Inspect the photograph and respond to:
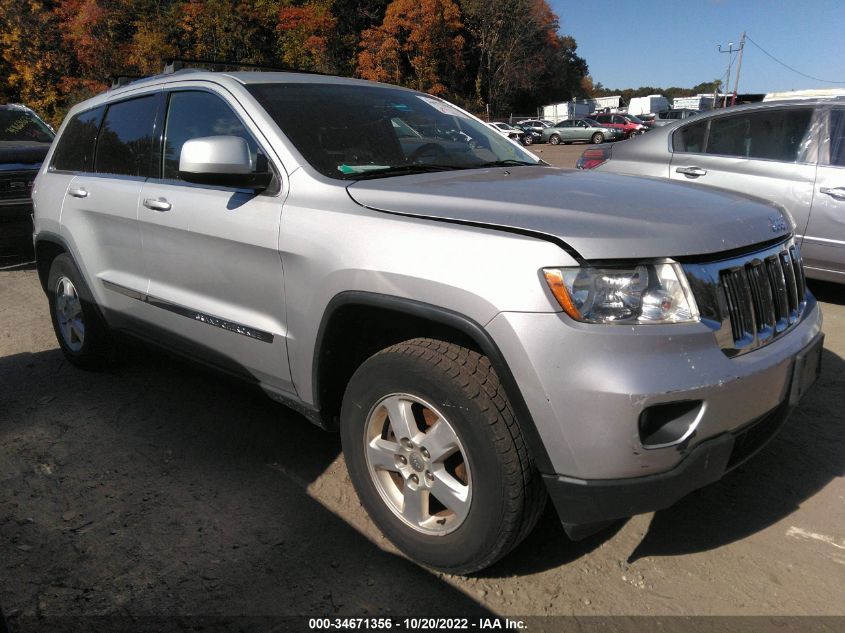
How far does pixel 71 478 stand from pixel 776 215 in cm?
320

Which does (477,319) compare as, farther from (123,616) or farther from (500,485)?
(123,616)

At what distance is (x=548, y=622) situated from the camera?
2189mm

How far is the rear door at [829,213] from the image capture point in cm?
502

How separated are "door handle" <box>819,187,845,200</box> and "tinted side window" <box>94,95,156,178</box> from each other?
15.2ft

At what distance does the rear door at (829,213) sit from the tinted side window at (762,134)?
205mm

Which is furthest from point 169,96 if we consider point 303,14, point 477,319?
point 303,14

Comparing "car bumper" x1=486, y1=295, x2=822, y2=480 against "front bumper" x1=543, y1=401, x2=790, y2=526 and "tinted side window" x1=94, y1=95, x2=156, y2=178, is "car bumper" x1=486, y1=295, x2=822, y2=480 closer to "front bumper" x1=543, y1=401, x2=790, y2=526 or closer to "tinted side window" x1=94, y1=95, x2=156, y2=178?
"front bumper" x1=543, y1=401, x2=790, y2=526

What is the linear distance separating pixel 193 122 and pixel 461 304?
6.63 feet

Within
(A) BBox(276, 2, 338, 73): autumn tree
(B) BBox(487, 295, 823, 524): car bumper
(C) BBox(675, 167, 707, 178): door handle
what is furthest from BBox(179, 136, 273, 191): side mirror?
(A) BBox(276, 2, 338, 73): autumn tree

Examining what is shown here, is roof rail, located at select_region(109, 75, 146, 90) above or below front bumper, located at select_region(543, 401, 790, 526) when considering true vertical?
above

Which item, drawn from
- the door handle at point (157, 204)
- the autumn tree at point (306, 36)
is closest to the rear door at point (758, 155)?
the door handle at point (157, 204)

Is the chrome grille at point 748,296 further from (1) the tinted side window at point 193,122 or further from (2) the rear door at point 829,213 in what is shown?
(2) the rear door at point 829,213

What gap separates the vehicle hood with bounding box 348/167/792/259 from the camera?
6.66ft

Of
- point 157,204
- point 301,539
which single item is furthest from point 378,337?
point 157,204
